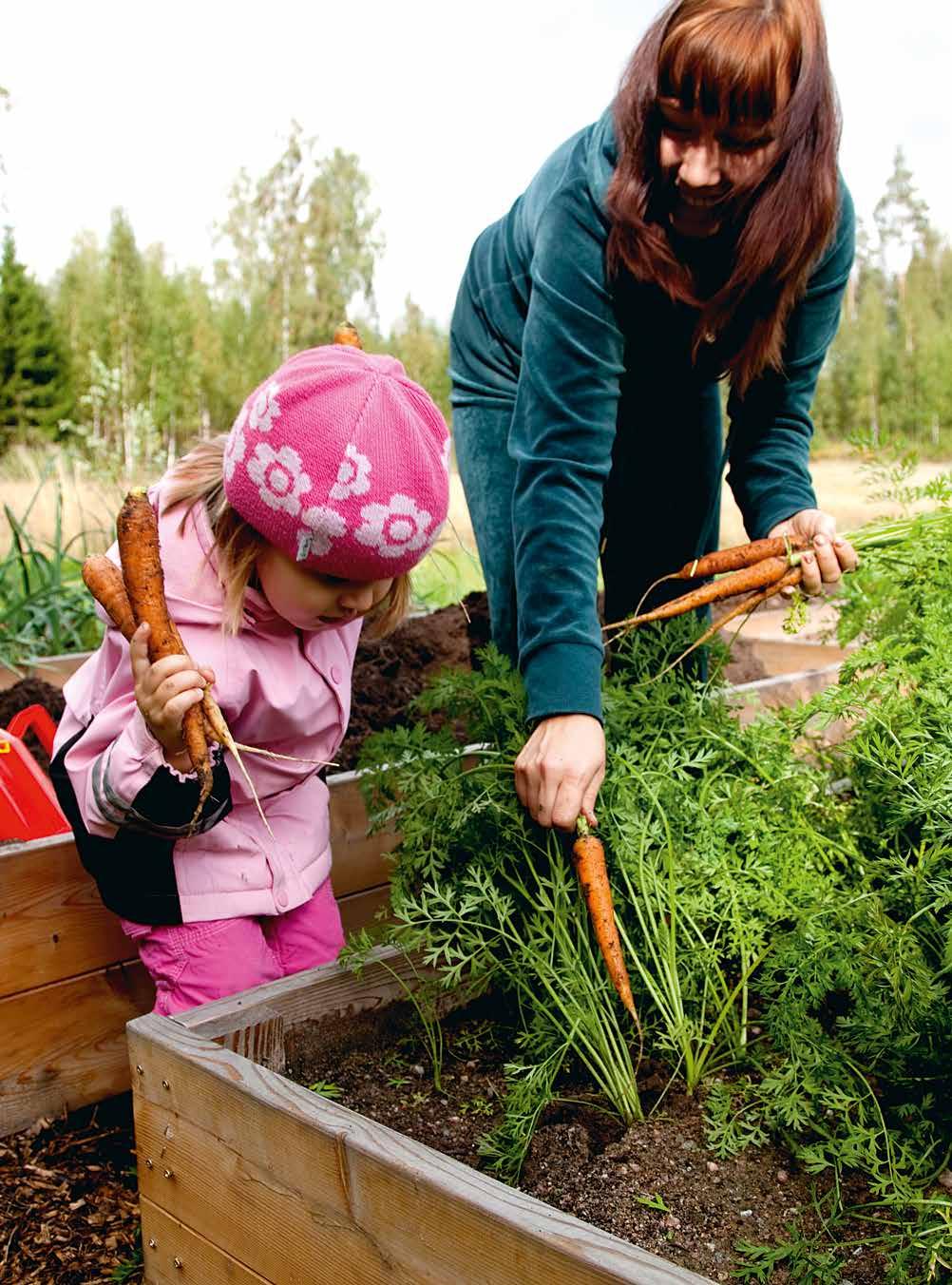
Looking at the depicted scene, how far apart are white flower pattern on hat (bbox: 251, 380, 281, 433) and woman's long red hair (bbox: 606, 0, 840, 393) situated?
0.59m

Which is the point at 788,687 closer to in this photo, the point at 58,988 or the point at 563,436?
the point at 563,436

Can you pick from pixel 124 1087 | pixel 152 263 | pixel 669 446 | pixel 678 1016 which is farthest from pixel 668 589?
pixel 152 263

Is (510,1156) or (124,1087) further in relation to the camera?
(124,1087)

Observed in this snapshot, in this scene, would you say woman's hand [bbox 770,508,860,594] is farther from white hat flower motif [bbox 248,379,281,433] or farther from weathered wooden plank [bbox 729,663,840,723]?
weathered wooden plank [bbox 729,663,840,723]

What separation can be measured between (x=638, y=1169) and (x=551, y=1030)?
0.26 metres

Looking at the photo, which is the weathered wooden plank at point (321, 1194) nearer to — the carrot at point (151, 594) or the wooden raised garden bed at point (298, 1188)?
the wooden raised garden bed at point (298, 1188)

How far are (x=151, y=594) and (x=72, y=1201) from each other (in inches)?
47.5

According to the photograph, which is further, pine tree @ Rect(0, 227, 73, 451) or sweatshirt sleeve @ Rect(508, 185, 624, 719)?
pine tree @ Rect(0, 227, 73, 451)

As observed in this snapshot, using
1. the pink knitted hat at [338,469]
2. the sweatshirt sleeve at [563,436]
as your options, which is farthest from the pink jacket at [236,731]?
the sweatshirt sleeve at [563,436]

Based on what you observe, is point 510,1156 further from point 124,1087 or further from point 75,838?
point 124,1087

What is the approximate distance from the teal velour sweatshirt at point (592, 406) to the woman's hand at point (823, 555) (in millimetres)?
153

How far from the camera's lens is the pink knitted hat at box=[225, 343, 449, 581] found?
1.69m

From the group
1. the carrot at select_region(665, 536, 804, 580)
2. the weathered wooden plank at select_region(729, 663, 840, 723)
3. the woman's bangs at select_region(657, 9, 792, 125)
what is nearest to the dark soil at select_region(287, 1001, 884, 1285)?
the carrot at select_region(665, 536, 804, 580)

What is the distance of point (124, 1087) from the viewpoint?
246 cm
